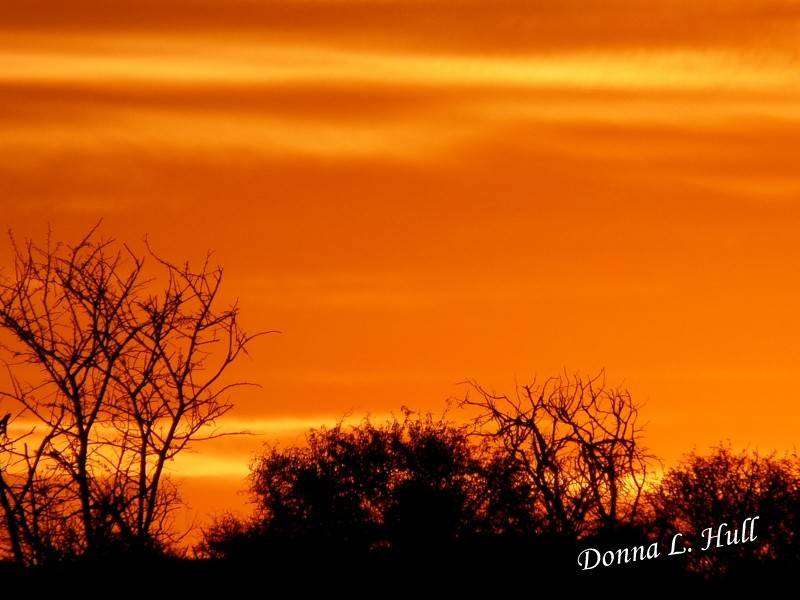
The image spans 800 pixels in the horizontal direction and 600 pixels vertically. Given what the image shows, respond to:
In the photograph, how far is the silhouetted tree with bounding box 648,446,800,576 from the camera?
4731 centimetres

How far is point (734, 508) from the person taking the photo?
182 ft

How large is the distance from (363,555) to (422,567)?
160cm

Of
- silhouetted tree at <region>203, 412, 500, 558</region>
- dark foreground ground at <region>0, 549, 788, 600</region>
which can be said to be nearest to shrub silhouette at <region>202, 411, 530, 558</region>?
silhouetted tree at <region>203, 412, 500, 558</region>

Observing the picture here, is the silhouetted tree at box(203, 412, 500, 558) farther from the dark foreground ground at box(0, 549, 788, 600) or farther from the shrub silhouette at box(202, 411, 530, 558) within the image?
the dark foreground ground at box(0, 549, 788, 600)

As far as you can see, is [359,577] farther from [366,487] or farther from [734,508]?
[366,487]

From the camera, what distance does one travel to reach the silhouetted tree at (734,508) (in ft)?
155

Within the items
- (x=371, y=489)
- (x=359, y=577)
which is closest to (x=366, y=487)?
(x=371, y=489)

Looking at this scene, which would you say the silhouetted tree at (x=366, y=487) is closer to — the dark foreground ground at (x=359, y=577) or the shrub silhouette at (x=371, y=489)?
the shrub silhouette at (x=371, y=489)

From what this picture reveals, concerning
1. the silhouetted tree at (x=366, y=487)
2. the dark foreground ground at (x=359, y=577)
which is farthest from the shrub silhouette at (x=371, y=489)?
the dark foreground ground at (x=359, y=577)

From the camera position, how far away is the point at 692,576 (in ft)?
127
